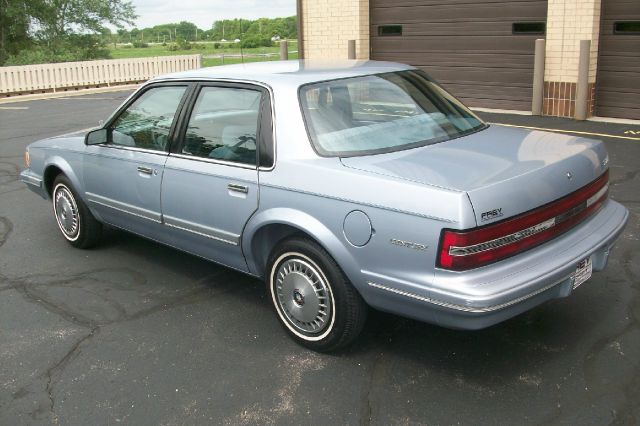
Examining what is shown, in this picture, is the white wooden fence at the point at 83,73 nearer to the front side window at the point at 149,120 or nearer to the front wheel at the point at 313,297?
the front side window at the point at 149,120

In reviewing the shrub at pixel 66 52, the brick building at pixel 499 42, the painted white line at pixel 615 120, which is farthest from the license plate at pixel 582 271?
the shrub at pixel 66 52

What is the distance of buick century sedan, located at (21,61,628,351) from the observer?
315 cm

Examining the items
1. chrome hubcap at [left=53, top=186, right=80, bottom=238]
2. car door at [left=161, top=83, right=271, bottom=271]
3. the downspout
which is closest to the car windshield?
car door at [left=161, top=83, right=271, bottom=271]

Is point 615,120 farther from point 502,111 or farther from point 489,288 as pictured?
point 489,288

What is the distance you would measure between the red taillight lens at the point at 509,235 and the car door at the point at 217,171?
1323 mm

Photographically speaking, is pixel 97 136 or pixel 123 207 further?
pixel 97 136

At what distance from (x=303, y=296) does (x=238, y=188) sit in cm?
77

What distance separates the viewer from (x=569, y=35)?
37.8 ft

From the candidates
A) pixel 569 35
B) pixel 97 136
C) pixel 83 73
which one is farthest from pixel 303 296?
pixel 83 73

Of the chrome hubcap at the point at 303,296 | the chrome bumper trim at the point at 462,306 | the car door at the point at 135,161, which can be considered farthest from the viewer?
the car door at the point at 135,161

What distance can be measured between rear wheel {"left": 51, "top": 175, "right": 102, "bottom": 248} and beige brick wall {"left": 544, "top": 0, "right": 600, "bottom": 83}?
355 inches

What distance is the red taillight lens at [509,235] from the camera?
10.1 ft

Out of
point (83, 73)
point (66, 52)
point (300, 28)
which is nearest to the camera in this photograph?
point (300, 28)

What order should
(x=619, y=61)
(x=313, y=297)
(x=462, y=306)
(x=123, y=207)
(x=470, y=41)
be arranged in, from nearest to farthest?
(x=462, y=306) → (x=313, y=297) → (x=123, y=207) → (x=619, y=61) → (x=470, y=41)
